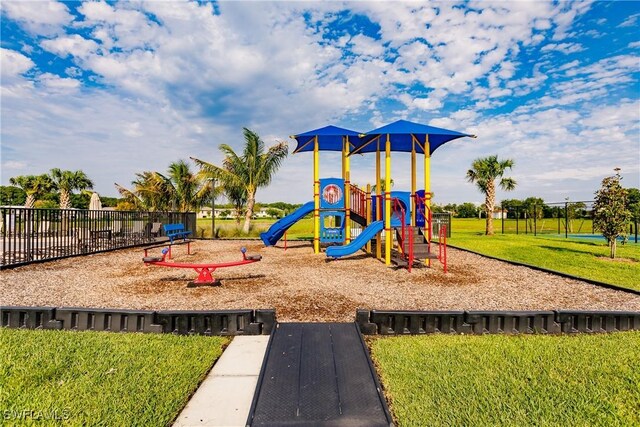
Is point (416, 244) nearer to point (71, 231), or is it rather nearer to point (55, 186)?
point (71, 231)

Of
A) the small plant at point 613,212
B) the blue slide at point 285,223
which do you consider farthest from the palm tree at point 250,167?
the small plant at point 613,212

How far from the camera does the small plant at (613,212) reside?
1070 centimetres

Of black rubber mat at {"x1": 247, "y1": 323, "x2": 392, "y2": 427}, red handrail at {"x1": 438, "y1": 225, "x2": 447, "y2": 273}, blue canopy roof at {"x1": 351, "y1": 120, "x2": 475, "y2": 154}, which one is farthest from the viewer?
blue canopy roof at {"x1": 351, "y1": 120, "x2": 475, "y2": 154}

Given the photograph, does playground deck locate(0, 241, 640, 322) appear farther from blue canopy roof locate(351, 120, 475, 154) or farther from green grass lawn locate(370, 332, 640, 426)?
blue canopy roof locate(351, 120, 475, 154)

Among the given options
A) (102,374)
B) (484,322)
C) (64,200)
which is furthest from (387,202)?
(64,200)

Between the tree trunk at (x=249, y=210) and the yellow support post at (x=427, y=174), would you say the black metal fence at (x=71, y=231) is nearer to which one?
the tree trunk at (x=249, y=210)

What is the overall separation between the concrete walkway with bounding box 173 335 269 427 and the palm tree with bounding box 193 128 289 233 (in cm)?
2004

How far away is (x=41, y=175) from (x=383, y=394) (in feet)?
177

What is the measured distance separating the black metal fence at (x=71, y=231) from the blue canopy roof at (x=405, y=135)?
10227mm

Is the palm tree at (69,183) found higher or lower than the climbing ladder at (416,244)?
higher

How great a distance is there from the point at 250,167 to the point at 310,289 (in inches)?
714

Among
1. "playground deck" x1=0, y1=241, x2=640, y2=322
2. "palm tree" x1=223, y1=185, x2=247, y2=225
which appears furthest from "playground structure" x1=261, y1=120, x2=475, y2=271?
"palm tree" x1=223, y1=185, x2=247, y2=225

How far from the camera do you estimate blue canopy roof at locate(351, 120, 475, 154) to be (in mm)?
9789

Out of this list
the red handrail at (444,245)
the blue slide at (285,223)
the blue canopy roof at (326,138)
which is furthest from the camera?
the blue slide at (285,223)
